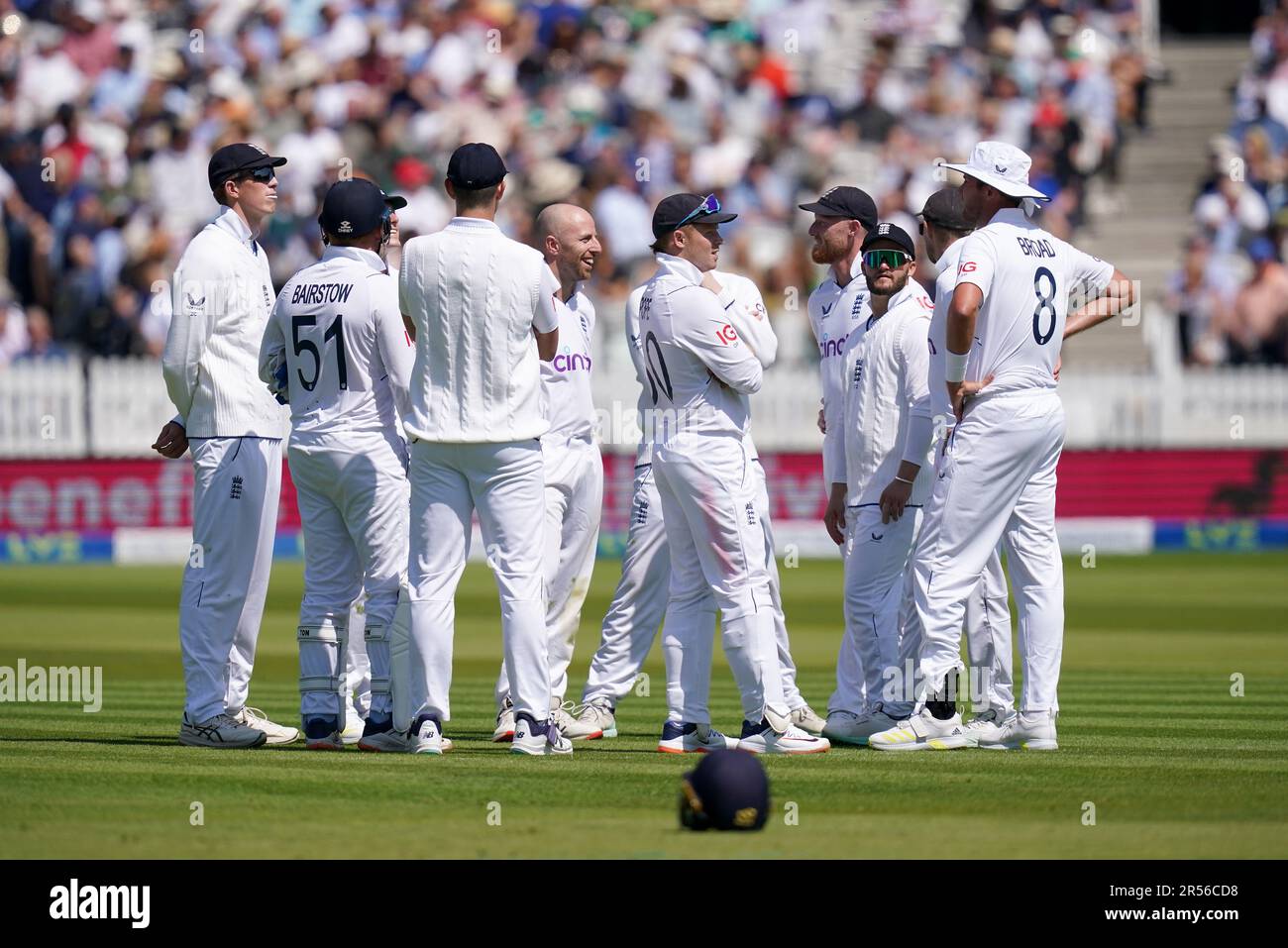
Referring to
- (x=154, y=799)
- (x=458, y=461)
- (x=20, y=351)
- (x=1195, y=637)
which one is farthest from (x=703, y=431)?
(x=20, y=351)

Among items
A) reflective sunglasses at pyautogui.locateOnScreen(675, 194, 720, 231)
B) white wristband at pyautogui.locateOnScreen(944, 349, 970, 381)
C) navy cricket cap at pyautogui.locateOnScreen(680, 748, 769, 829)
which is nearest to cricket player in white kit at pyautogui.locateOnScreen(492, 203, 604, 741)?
reflective sunglasses at pyautogui.locateOnScreen(675, 194, 720, 231)

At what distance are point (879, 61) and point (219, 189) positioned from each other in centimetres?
2052

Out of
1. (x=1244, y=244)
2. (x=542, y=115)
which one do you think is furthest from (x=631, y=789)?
(x=1244, y=244)

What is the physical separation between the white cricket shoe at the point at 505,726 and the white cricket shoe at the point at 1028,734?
2210mm

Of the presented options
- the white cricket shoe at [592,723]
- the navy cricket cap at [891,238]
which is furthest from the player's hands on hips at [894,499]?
the white cricket shoe at [592,723]

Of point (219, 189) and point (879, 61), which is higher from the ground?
point (879, 61)

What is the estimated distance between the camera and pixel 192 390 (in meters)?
9.80

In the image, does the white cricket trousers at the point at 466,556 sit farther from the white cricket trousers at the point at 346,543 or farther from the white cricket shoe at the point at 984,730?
the white cricket shoe at the point at 984,730

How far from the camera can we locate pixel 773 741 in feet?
31.6

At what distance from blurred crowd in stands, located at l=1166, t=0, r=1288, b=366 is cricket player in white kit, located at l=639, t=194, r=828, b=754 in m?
17.7

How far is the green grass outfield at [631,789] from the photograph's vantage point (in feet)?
23.2

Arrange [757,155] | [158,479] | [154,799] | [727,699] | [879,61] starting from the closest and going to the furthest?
[154,799]
[727,699]
[158,479]
[757,155]
[879,61]

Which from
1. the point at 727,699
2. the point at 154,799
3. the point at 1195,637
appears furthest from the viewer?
the point at 1195,637
